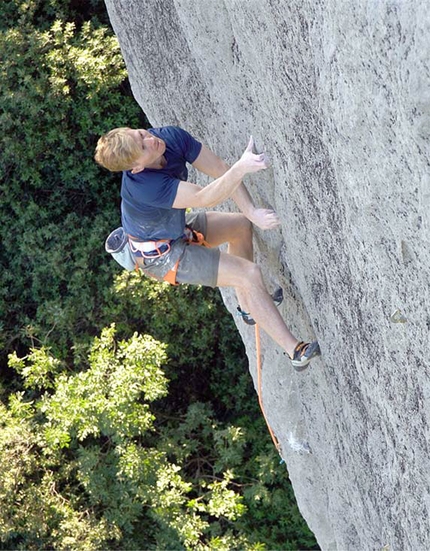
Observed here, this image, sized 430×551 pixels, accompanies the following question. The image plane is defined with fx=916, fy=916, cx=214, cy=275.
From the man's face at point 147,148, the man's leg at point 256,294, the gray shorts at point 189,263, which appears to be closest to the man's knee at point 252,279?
the man's leg at point 256,294

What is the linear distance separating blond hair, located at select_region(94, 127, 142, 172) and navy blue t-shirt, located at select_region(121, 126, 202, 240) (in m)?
0.21

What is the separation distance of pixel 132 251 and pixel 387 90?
2.46m

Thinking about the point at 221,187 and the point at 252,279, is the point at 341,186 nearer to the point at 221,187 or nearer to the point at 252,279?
the point at 221,187

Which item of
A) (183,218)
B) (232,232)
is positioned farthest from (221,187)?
(232,232)

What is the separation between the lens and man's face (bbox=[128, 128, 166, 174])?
4.67m

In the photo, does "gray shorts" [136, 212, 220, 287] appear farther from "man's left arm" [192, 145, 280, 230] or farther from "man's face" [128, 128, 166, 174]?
"man's face" [128, 128, 166, 174]

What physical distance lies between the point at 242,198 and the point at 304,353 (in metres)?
0.92

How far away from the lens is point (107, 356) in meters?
8.80

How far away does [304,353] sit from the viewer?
5.05 m

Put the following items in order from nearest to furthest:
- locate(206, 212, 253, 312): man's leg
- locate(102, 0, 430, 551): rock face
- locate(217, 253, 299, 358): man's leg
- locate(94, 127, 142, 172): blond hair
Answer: locate(102, 0, 430, 551): rock face → locate(94, 127, 142, 172): blond hair → locate(217, 253, 299, 358): man's leg → locate(206, 212, 253, 312): man's leg

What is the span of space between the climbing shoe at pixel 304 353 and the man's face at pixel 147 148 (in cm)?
130

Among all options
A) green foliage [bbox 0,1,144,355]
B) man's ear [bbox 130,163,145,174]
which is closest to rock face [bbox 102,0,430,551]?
man's ear [bbox 130,163,145,174]

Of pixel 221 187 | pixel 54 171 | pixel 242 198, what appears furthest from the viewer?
pixel 54 171

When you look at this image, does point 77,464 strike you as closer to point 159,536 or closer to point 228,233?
point 159,536
